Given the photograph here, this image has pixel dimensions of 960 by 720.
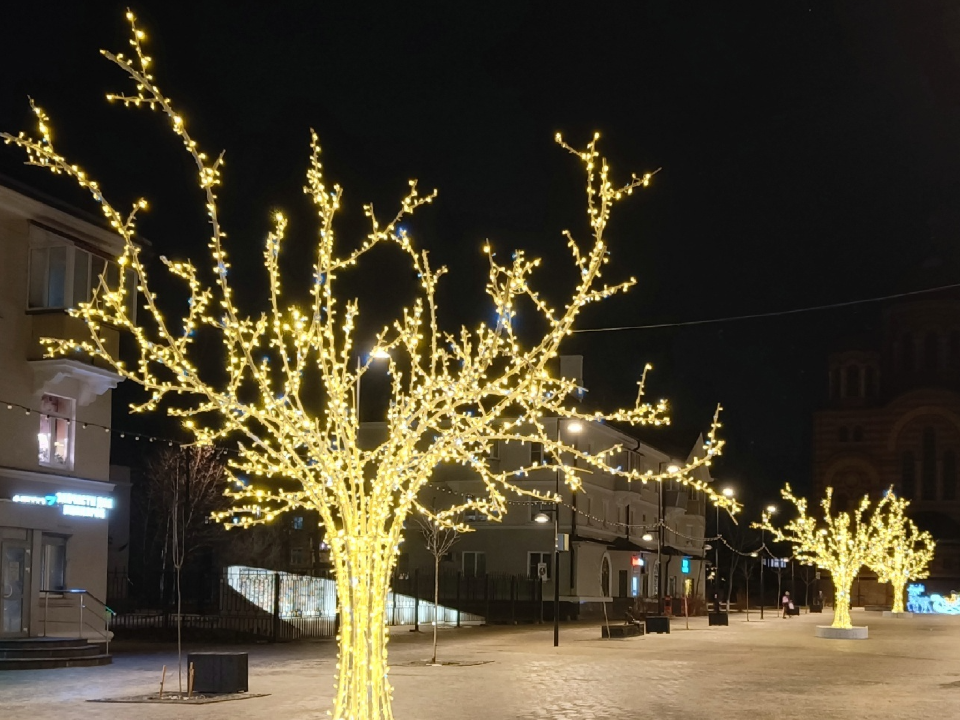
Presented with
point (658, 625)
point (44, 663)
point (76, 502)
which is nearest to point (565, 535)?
point (658, 625)

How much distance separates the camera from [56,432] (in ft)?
94.0

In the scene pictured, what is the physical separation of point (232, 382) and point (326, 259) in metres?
1.33

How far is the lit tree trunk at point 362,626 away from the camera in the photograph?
11359 mm

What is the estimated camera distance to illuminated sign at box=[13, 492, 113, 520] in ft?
88.6

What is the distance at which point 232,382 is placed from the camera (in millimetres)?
11016

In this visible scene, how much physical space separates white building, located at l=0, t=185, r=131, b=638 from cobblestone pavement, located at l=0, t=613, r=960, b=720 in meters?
2.22

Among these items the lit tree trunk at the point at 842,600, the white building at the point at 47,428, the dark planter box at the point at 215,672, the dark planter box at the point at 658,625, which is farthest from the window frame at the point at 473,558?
the dark planter box at the point at 215,672

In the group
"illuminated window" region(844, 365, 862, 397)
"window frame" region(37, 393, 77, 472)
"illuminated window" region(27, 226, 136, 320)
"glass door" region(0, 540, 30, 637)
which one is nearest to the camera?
"glass door" region(0, 540, 30, 637)

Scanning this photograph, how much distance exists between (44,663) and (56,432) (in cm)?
557

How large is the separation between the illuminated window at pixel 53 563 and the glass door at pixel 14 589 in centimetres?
59

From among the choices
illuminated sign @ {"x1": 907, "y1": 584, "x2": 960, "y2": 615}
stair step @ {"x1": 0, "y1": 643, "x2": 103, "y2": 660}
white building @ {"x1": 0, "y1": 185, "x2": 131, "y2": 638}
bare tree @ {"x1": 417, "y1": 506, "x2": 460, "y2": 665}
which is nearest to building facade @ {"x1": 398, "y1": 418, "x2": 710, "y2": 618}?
bare tree @ {"x1": 417, "y1": 506, "x2": 460, "y2": 665}

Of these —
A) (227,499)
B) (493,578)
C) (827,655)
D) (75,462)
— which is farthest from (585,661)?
(227,499)

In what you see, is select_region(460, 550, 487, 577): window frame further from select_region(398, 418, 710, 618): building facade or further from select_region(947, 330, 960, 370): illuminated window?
select_region(947, 330, 960, 370): illuminated window

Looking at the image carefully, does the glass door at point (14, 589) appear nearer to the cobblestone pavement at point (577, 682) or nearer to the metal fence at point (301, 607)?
the cobblestone pavement at point (577, 682)
